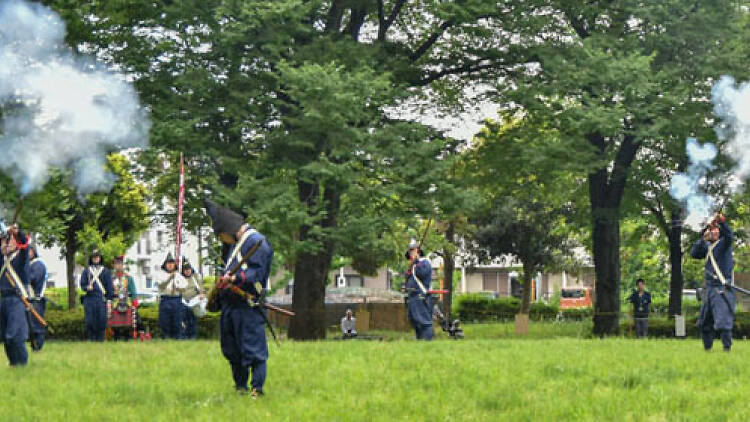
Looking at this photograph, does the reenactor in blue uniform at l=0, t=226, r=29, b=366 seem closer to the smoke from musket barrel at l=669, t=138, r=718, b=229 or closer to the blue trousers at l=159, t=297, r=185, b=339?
the blue trousers at l=159, t=297, r=185, b=339

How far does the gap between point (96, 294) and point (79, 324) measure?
4.60 meters

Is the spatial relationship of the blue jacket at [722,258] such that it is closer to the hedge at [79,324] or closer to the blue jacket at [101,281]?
the blue jacket at [101,281]

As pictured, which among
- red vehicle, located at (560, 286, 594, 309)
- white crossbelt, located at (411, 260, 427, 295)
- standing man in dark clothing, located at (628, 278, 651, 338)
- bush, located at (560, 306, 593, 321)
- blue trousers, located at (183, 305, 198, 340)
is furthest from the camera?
red vehicle, located at (560, 286, 594, 309)

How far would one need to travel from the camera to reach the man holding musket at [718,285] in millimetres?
16578

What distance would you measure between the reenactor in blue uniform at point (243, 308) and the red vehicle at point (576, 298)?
62029mm

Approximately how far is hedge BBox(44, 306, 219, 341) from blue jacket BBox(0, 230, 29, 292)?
13626 mm

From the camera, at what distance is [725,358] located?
14797 mm

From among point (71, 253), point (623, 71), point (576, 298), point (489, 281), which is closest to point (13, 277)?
point (623, 71)

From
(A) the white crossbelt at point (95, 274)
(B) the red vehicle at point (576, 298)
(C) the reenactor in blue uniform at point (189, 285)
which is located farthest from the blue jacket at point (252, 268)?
(B) the red vehicle at point (576, 298)

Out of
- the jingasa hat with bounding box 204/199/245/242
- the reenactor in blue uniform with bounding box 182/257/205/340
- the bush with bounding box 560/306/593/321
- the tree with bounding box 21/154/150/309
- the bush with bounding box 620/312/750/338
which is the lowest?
the bush with bounding box 560/306/593/321

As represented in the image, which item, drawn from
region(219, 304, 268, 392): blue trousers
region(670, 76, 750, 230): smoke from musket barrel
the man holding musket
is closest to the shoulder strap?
the man holding musket

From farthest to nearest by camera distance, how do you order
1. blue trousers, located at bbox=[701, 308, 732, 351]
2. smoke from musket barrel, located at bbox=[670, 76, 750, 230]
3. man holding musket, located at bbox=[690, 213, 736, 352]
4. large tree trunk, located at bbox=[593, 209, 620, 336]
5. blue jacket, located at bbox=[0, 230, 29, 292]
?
1. large tree trunk, located at bbox=[593, 209, 620, 336]
2. smoke from musket barrel, located at bbox=[670, 76, 750, 230]
3. blue trousers, located at bbox=[701, 308, 732, 351]
4. man holding musket, located at bbox=[690, 213, 736, 352]
5. blue jacket, located at bbox=[0, 230, 29, 292]

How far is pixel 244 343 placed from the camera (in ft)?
36.4

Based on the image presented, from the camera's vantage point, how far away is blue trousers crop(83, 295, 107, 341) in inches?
941
